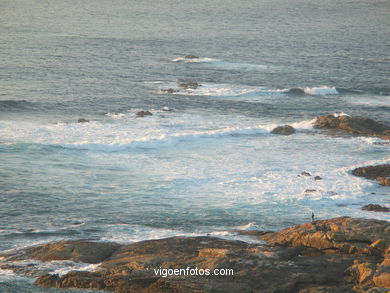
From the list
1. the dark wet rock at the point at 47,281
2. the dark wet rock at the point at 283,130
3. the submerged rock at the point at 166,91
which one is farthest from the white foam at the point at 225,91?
the dark wet rock at the point at 47,281

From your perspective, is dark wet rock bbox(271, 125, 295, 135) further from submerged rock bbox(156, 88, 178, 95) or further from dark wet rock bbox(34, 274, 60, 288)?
dark wet rock bbox(34, 274, 60, 288)

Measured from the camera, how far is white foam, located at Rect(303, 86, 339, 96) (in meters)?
58.6

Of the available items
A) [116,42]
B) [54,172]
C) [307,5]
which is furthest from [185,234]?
Result: [307,5]

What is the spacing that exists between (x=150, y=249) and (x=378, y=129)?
27.1m

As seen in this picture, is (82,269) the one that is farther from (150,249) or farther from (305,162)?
(305,162)

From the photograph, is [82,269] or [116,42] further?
[116,42]

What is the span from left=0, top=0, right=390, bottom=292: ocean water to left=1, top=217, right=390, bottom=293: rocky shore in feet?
4.63

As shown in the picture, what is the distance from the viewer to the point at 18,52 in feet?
232

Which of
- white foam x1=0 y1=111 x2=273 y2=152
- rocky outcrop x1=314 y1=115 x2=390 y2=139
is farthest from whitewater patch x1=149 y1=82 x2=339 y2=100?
rocky outcrop x1=314 y1=115 x2=390 y2=139

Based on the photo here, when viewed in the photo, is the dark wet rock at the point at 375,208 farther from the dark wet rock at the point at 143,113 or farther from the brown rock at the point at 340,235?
the dark wet rock at the point at 143,113

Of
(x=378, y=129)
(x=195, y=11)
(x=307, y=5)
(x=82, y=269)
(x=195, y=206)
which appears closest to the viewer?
(x=82, y=269)

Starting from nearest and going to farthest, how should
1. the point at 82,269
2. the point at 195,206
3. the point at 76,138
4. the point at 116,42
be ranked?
1. the point at 82,269
2. the point at 195,206
3. the point at 76,138
4. the point at 116,42

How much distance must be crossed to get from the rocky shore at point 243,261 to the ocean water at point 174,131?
1412 mm

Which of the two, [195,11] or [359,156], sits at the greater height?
[195,11]
